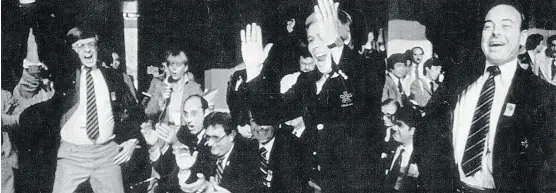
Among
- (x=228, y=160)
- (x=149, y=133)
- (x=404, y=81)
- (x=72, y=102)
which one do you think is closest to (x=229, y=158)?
(x=228, y=160)

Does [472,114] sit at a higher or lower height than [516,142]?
higher

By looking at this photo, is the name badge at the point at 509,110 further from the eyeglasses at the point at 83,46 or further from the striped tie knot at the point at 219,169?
the eyeglasses at the point at 83,46

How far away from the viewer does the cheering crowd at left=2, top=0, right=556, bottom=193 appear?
3.51 metres

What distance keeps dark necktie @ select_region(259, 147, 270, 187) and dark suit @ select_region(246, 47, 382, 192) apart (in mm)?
185

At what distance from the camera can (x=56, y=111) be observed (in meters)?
3.51

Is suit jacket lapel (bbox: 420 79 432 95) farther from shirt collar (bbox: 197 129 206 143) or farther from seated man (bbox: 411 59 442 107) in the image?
shirt collar (bbox: 197 129 206 143)

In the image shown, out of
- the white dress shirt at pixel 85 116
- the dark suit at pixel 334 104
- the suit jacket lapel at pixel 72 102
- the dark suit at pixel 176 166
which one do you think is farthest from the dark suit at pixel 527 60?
the suit jacket lapel at pixel 72 102

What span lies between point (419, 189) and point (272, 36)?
983mm

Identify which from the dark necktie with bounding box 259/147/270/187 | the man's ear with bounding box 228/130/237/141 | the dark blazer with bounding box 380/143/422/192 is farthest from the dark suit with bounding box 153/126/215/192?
the dark blazer with bounding box 380/143/422/192

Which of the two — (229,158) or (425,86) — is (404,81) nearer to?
(425,86)

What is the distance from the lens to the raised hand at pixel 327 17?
11.5ft

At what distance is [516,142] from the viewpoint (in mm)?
3508

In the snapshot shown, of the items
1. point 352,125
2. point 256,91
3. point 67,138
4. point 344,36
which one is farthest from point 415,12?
point 67,138

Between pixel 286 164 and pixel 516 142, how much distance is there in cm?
106
